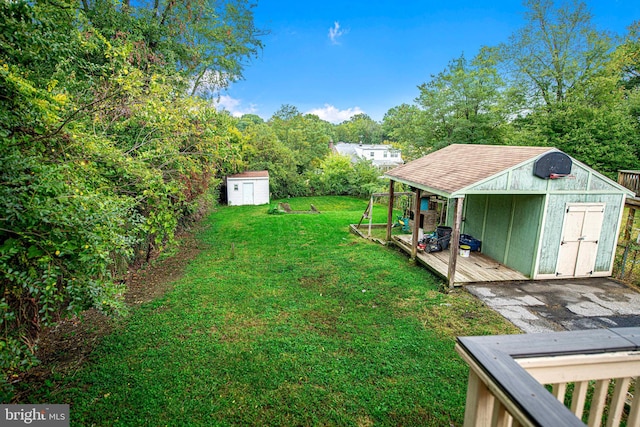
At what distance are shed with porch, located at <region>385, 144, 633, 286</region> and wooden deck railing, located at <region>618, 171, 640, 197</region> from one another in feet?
13.3

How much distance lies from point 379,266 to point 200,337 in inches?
203

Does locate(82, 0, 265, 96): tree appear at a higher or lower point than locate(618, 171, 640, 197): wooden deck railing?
higher

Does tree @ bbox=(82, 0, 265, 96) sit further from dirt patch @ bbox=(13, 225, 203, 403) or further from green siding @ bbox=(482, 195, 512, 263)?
green siding @ bbox=(482, 195, 512, 263)

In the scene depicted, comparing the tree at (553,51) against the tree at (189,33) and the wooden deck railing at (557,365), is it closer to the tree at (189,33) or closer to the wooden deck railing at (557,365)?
the tree at (189,33)

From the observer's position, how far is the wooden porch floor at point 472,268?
8.02 metres

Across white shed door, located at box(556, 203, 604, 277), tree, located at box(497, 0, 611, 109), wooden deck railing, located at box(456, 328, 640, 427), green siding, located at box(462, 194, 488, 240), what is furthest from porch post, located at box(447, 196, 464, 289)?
tree, located at box(497, 0, 611, 109)

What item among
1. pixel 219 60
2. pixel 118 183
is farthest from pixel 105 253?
pixel 219 60

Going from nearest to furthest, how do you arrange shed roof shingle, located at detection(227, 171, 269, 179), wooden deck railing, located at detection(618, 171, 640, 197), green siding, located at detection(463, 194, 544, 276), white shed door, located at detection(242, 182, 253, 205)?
green siding, located at detection(463, 194, 544, 276) < wooden deck railing, located at detection(618, 171, 640, 197) < shed roof shingle, located at detection(227, 171, 269, 179) < white shed door, located at detection(242, 182, 253, 205)

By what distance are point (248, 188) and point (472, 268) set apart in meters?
17.8

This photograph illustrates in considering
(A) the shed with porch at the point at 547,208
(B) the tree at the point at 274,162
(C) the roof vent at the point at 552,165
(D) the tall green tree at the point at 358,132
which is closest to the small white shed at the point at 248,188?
(B) the tree at the point at 274,162

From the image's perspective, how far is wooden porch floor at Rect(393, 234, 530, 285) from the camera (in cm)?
802

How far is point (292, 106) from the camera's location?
2072 inches

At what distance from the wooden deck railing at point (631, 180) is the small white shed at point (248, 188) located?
18.9 meters

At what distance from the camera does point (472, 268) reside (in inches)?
344
